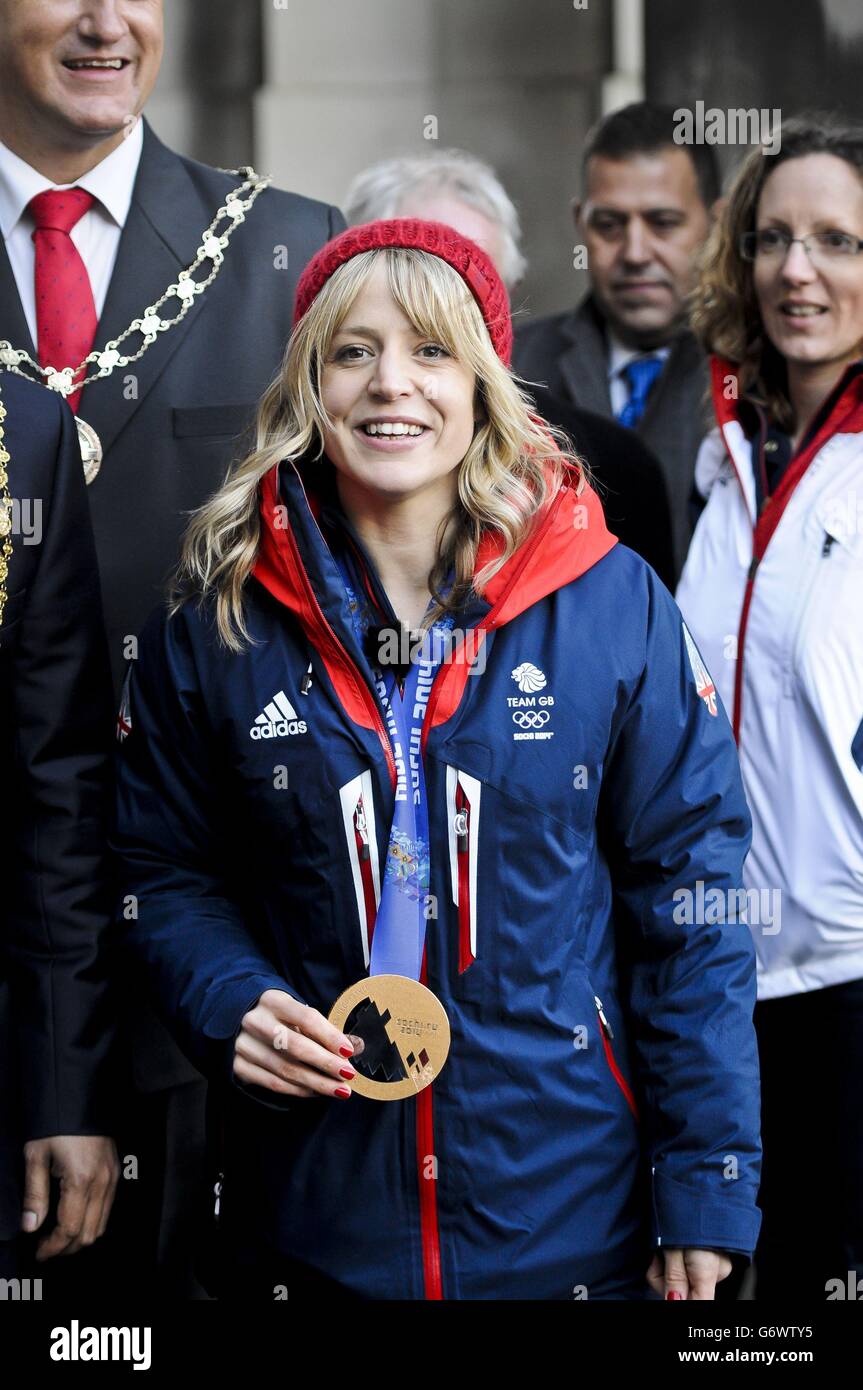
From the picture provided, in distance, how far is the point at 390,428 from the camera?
246 centimetres

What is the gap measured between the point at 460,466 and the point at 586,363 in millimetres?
1909

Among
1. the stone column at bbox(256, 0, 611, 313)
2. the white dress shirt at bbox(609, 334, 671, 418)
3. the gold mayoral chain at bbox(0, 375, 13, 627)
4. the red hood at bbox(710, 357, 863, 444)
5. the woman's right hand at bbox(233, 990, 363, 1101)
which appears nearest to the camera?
the woman's right hand at bbox(233, 990, 363, 1101)

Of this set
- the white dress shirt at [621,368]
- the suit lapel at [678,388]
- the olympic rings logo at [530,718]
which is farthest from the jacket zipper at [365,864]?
the white dress shirt at [621,368]

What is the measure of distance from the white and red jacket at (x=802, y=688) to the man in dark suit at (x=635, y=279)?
1.18m

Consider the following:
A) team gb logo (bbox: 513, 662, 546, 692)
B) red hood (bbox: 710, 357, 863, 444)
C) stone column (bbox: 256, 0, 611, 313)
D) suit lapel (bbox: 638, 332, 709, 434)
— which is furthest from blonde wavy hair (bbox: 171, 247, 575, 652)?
stone column (bbox: 256, 0, 611, 313)

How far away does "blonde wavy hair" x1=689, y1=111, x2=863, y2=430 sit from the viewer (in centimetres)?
319

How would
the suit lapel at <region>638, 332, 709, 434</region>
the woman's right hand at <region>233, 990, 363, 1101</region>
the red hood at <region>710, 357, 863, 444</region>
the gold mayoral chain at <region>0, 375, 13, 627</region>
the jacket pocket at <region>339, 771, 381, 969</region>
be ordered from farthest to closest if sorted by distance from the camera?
1. the suit lapel at <region>638, 332, 709, 434</region>
2. the red hood at <region>710, 357, 863, 444</region>
3. the gold mayoral chain at <region>0, 375, 13, 627</region>
4. the jacket pocket at <region>339, 771, 381, 969</region>
5. the woman's right hand at <region>233, 990, 363, 1101</region>

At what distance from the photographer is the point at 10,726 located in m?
2.57

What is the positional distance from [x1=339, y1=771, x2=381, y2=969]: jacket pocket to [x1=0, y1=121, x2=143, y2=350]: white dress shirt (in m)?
0.94

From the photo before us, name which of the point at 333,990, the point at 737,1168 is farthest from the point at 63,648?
the point at 737,1168

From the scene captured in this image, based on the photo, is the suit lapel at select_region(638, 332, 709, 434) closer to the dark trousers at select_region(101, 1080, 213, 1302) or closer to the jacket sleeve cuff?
the dark trousers at select_region(101, 1080, 213, 1302)

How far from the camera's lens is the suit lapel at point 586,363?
14.3 ft

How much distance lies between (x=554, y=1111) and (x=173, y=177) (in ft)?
5.26

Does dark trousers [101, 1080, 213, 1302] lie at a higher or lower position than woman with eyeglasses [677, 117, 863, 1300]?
lower
